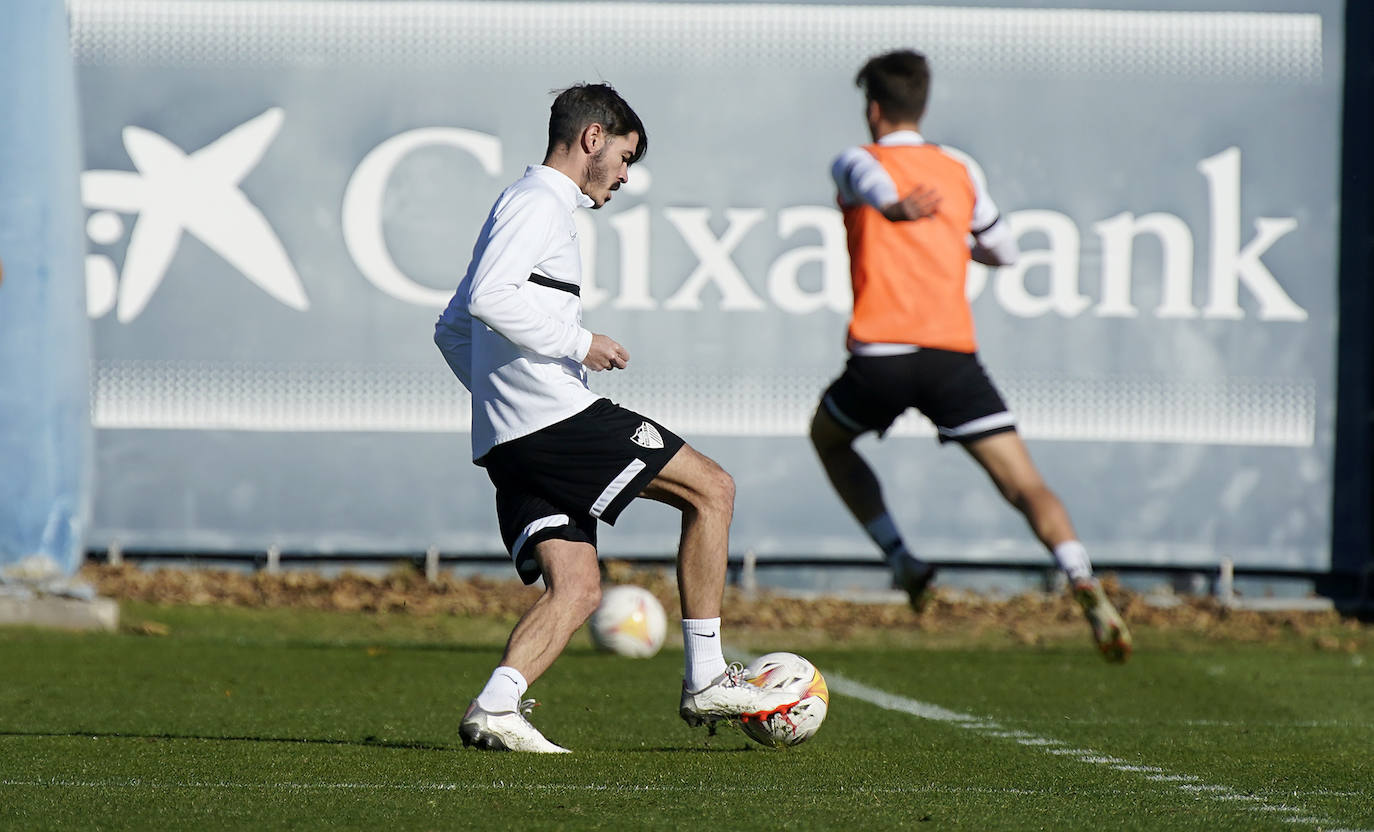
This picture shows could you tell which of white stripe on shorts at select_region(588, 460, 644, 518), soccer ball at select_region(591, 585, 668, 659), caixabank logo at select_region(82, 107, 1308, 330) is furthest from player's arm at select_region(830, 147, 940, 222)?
caixabank logo at select_region(82, 107, 1308, 330)

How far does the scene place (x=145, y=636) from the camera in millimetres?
8672

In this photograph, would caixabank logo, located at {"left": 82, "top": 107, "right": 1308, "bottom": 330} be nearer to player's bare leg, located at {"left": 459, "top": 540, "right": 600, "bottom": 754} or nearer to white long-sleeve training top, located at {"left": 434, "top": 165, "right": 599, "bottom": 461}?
white long-sleeve training top, located at {"left": 434, "top": 165, "right": 599, "bottom": 461}

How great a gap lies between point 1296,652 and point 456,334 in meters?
5.81

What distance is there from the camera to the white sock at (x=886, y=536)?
6.31 m

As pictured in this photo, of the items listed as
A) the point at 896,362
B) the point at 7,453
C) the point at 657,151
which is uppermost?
the point at 657,151

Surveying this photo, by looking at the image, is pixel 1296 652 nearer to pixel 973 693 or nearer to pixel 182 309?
pixel 973 693

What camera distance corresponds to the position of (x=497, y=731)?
432 cm

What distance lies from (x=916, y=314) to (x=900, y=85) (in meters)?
0.81

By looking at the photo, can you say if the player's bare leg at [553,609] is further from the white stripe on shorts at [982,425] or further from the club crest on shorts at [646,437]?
the white stripe on shorts at [982,425]

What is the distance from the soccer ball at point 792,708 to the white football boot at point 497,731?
23.2 inches

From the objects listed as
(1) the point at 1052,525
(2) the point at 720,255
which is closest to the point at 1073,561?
(1) the point at 1052,525

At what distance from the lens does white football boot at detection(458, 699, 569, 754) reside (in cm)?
431

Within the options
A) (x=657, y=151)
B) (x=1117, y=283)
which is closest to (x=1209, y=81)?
(x=1117, y=283)

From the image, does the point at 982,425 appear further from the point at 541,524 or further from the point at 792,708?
the point at 541,524
